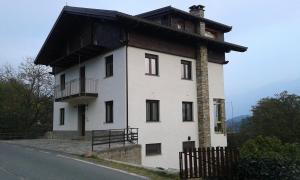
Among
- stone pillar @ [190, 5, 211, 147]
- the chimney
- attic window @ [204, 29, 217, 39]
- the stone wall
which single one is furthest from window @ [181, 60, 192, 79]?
the stone wall

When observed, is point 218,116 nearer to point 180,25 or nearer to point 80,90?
point 180,25

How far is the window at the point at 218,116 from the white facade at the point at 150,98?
48cm

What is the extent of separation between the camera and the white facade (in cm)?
2100

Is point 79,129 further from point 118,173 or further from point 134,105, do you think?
point 118,173

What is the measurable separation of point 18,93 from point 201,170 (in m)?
36.0

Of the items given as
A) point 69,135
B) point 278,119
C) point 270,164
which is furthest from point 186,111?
point 278,119

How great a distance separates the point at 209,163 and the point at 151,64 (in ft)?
33.6

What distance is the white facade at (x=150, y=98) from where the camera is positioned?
68.9 feet

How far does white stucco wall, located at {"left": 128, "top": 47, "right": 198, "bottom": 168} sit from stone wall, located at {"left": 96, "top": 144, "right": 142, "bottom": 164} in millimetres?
2291

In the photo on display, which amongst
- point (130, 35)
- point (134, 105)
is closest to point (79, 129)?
point (134, 105)

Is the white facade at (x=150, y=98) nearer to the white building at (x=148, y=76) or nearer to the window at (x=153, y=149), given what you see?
the white building at (x=148, y=76)

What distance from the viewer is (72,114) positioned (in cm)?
2772

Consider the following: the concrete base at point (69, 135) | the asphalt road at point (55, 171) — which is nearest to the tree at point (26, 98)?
the concrete base at point (69, 135)

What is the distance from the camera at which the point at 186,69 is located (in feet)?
81.1
